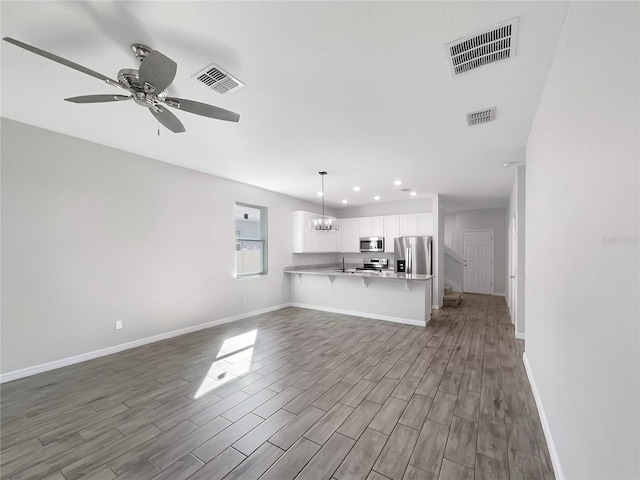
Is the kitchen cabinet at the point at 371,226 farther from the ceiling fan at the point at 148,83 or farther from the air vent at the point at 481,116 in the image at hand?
the ceiling fan at the point at 148,83

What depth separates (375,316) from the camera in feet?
18.2

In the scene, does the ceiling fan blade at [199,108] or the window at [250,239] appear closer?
the ceiling fan blade at [199,108]

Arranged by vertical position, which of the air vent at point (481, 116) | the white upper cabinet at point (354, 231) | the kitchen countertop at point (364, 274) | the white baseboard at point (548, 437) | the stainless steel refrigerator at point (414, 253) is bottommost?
the white baseboard at point (548, 437)

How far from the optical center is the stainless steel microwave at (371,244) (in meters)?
7.69

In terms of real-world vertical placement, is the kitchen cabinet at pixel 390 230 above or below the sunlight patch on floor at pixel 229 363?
above

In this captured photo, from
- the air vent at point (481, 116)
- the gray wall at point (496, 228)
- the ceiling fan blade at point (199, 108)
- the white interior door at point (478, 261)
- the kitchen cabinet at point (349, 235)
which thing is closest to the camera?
the ceiling fan blade at point (199, 108)

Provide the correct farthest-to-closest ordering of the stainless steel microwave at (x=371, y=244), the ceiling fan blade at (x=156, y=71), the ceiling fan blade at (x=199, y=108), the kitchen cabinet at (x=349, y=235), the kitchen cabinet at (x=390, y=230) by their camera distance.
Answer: the kitchen cabinet at (x=349, y=235) → the stainless steel microwave at (x=371, y=244) → the kitchen cabinet at (x=390, y=230) → the ceiling fan blade at (x=199, y=108) → the ceiling fan blade at (x=156, y=71)

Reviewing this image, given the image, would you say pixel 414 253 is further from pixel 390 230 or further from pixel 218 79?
pixel 218 79

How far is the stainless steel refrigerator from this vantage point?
261 inches

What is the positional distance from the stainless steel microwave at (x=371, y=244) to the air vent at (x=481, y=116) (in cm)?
497

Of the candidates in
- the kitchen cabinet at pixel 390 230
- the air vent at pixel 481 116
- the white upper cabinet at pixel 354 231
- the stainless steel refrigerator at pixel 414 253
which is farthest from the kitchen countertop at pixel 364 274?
the air vent at pixel 481 116

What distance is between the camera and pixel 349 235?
8.37 meters

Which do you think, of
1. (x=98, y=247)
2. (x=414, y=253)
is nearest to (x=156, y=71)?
(x=98, y=247)

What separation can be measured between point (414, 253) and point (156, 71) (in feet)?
20.8
